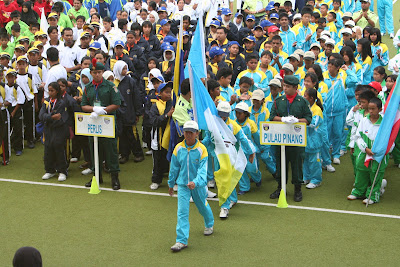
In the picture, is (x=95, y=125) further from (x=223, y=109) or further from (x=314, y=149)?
(x=314, y=149)

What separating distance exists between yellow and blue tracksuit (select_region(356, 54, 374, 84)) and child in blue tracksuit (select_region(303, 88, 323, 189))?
140 inches

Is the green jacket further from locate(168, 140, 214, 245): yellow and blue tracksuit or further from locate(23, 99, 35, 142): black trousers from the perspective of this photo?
locate(23, 99, 35, 142): black trousers

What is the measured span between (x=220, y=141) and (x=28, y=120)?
20.3ft

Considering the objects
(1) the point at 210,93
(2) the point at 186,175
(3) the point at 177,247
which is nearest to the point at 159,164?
(1) the point at 210,93

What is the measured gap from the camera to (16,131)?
13992mm

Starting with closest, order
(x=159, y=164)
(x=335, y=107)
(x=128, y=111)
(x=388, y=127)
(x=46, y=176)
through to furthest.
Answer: (x=388, y=127) → (x=159, y=164) → (x=46, y=176) → (x=335, y=107) → (x=128, y=111)

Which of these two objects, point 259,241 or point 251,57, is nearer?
point 259,241


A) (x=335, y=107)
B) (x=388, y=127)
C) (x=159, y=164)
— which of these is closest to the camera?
(x=388, y=127)

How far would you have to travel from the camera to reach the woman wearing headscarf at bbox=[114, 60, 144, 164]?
12414mm

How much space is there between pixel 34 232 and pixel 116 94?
2998 mm

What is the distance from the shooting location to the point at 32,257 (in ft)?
17.9

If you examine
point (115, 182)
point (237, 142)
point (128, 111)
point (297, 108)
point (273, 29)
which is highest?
point (273, 29)

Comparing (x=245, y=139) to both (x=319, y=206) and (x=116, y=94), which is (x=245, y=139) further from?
(x=116, y=94)

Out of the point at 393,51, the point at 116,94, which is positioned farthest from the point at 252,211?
the point at 393,51
